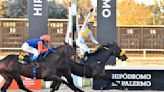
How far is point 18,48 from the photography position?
79.1 feet

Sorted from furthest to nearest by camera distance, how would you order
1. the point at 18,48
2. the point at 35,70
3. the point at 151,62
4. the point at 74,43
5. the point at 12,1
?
the point at 12,1 → the point at 151,62 → the point at 18,48 → the point at 74,43 → the point at 35,70

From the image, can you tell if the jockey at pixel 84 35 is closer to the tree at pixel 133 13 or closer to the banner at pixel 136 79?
the banner at pixel 136 79

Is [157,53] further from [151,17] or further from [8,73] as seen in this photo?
[8,73]

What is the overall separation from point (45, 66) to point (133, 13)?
80.5ft

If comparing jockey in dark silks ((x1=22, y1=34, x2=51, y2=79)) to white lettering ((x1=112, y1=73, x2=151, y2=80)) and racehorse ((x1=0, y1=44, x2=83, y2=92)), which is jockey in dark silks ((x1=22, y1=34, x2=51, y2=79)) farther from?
white lettering ((x1=112, y1=73, x2=151, y2=80))

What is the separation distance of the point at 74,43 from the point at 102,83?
4.90 ft

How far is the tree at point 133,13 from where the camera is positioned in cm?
3473

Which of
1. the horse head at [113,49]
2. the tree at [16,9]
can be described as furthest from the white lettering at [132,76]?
the tree at [16,9]

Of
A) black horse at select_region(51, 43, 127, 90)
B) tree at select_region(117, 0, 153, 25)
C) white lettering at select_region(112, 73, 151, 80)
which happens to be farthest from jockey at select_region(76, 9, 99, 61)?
tree at select_region(117, 0, 153, 25)

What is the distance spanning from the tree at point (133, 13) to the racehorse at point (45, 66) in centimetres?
2311

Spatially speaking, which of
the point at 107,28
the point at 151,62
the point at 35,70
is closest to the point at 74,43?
the point at 107,28

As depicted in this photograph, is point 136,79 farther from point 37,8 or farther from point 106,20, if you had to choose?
point 37,8

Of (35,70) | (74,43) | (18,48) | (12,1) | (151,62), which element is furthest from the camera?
(12,1)

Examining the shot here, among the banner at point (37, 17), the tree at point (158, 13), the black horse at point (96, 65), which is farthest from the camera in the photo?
the tree at point (158, 13)
